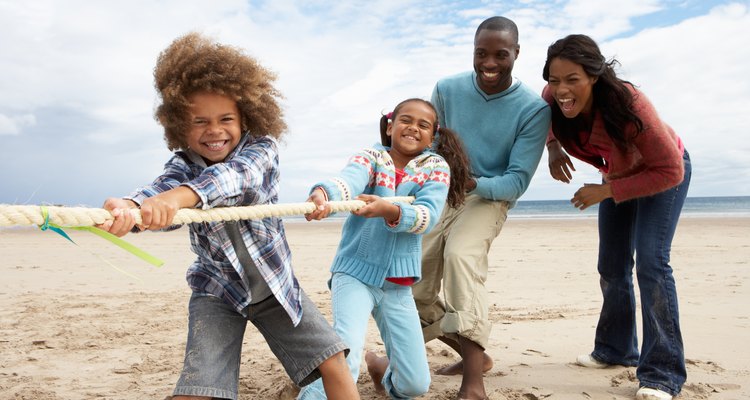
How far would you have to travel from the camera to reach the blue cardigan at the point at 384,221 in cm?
295

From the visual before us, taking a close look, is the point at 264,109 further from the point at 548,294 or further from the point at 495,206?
the point at 548,294

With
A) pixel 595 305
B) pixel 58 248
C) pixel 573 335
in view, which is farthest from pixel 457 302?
pixel 58 248

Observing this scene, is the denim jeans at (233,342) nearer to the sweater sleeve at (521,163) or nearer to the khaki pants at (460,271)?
the khaki pants at (460,271)

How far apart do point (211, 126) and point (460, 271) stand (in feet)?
5.21

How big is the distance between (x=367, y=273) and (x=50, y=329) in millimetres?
3541

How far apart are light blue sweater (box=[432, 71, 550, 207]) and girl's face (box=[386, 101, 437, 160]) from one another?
48cm

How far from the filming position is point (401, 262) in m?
3.04

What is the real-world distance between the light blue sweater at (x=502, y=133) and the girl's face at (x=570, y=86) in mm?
213

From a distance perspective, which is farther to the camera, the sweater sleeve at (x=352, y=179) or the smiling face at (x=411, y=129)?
the smiling face at (x=411, y=129)

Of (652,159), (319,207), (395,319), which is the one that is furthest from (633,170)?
(319,207)

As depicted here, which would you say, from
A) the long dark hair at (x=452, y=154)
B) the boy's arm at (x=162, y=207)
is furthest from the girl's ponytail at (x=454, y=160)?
the boy's arm at (x=162, y=207)

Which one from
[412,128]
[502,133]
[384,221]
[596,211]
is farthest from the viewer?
[596,211]

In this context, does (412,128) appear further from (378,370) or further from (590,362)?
(590,362)

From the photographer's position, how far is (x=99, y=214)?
176 centimetres
